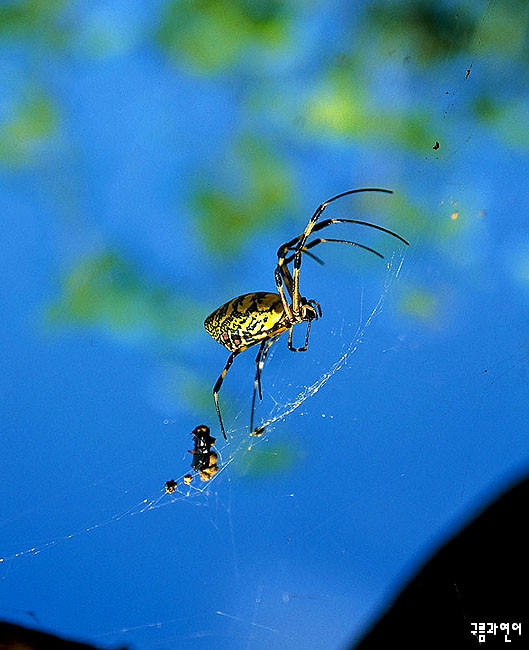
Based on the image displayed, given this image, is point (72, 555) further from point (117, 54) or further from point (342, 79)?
point (342, 79)

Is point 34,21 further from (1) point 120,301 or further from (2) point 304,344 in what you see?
(2) point 304,344

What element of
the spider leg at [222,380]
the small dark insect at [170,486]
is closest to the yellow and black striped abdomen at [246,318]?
the spider leg at [222,380]

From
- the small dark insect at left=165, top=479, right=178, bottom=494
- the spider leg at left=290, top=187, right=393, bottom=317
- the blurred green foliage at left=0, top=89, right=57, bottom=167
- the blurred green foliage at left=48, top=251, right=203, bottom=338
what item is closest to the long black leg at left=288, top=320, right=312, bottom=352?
the spider leg at left=290, top=187, right=393, bottom=317

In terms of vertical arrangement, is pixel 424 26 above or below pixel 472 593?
above

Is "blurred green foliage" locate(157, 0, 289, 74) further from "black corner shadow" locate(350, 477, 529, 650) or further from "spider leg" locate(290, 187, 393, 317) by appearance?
"black corner shadow" locate(350, 477, 529, 650)

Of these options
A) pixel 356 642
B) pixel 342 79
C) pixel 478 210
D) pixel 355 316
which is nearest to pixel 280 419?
pixel 355 316

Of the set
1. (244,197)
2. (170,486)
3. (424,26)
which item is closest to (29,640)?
(170,486)
